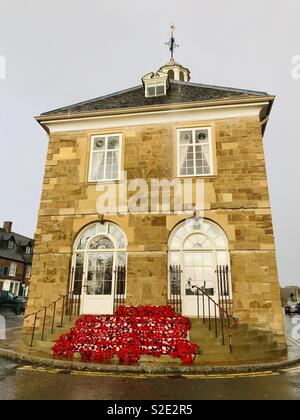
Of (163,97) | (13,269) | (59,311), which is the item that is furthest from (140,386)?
(13,269)

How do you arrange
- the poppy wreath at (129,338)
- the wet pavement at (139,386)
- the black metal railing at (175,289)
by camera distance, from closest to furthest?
the wet pavement at (139,386), the poppy wreath at (129,338), the black metal railing at (175,289)

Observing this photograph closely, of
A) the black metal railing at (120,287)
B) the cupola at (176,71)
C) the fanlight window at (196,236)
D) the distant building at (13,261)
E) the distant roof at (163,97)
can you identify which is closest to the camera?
the black metal railing at (120,287)

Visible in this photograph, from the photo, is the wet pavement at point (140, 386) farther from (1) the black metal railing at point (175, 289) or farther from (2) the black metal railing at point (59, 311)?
(1) the black metal railing at point (175, 289)

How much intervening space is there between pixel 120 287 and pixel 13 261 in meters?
33.3

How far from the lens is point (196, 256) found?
35.7 ft

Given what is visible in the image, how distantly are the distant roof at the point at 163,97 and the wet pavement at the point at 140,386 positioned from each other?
9520mm

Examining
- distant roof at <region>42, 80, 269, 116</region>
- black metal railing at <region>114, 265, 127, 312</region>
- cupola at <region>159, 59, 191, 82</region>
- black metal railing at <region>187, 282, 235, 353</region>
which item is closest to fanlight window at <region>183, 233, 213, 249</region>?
black metal railing at <region>187, 282, 235, 353</region>

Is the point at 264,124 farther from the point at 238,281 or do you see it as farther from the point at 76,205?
the point at 76,205

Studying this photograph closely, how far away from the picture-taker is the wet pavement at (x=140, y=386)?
5020mm

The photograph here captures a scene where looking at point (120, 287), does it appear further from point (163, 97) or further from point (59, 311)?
point (163, 97)

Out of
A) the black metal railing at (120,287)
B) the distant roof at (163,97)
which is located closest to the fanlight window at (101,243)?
the black metal railing at (120,287)

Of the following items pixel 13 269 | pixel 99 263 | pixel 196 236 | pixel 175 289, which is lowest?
pixel 175 289

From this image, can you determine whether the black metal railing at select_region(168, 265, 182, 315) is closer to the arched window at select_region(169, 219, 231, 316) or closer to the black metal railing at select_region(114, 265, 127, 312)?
the arched window at select_region(169, 219, 231, 316)

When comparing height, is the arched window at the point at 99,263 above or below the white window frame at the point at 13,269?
below
